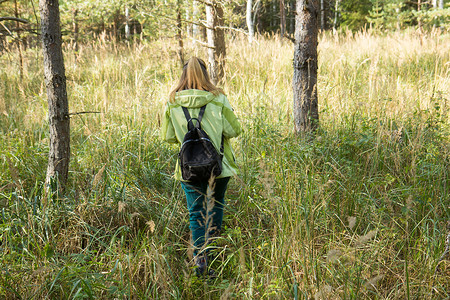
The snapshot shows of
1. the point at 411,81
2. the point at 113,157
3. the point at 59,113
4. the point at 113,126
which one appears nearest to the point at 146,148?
the point at 113,157

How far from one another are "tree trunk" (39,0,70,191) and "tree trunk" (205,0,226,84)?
3.26 meters

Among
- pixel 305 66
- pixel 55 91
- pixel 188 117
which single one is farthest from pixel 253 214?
pixel 55 91

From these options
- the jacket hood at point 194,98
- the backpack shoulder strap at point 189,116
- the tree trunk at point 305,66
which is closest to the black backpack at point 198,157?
the backpack shoulder strap at point 189,116

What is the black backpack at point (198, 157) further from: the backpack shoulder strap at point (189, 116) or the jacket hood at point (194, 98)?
the jacket hood at point (194, 98)

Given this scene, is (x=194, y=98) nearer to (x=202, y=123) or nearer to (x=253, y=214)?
(x=202, y=123)

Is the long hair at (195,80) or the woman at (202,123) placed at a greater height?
the long hair at (195,80)

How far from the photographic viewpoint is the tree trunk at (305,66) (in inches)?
147

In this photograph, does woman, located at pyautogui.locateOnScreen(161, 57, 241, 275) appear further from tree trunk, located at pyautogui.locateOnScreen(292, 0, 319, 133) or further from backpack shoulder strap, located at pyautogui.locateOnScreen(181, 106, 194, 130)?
tree trunk, located at pyautogui.locateOnScreen(292, 0, 319, 133)

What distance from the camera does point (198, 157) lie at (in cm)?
250

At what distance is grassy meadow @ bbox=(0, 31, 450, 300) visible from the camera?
2.11m

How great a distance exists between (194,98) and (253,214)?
116 cm

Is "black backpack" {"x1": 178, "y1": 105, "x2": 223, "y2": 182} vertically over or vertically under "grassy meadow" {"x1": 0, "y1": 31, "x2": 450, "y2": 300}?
over

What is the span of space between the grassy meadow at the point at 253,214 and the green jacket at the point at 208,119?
0.26 meters

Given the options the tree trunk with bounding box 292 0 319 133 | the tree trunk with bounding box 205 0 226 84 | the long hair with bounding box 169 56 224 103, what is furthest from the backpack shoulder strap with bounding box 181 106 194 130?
the tree trunk with bounding box 205 0 226 84
